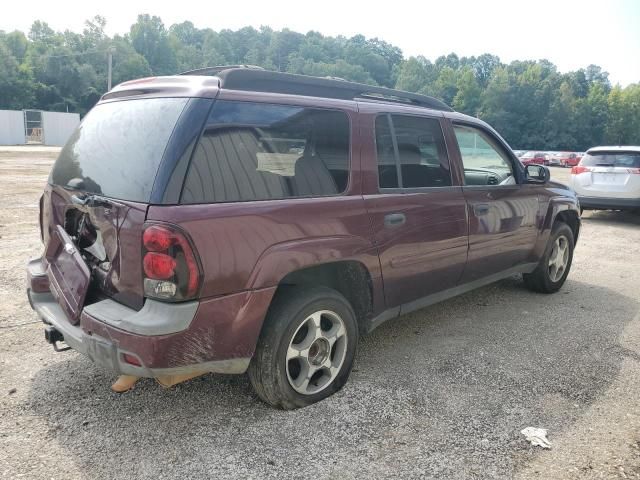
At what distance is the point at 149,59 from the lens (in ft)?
345

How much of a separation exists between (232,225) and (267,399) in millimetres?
1061

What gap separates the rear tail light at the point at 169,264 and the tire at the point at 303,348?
0.58 meters

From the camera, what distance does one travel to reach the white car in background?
10086 millimetres

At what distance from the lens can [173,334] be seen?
8.01 ft

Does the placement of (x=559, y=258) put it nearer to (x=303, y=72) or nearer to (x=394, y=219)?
(x=394, y=219)

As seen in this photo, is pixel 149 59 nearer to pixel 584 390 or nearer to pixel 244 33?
pixel 244 33

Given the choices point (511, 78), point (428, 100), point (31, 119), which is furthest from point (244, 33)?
point (428, 100)

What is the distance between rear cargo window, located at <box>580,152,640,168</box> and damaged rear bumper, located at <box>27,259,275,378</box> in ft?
32.6

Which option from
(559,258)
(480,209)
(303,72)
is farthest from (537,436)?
(303,72)

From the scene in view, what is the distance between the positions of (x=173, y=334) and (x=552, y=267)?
435 cm

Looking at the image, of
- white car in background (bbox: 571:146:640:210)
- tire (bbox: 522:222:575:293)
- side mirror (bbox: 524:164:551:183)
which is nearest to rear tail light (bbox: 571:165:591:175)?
white car in background (bbox: 571:146:640:210)

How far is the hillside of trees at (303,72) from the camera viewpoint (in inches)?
2707

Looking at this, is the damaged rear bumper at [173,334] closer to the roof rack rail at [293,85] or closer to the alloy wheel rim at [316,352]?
the alloy wheel rim at [316,352]

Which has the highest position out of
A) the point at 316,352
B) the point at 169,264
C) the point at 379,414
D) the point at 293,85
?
the point at 293,85
